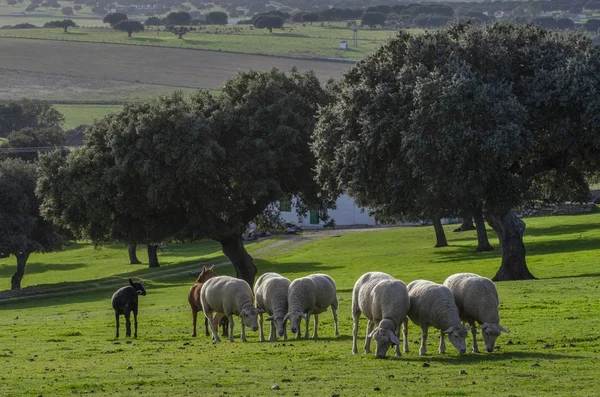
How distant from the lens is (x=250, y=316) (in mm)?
29797

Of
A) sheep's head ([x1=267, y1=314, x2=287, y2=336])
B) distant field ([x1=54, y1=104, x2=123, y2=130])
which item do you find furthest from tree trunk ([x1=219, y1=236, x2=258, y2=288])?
distant field ([x1=54, y1=104, x2=123, y2=130])

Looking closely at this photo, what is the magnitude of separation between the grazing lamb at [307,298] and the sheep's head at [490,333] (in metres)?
6.28

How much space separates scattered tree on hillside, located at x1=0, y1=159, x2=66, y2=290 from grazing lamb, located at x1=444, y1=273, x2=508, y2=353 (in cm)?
5353

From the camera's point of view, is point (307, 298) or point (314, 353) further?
point (307, 298)

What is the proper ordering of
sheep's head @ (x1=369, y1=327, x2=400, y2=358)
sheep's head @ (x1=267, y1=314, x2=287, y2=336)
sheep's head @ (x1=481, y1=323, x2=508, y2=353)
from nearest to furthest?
sheep's head @ (x1=369, y1=327, x2=400, y2=358), sheep's head @ (x1=481, y1=323, x2=508, y2=353), sheep's head @ (x1=267, y1=314, x2=287, y2=336)

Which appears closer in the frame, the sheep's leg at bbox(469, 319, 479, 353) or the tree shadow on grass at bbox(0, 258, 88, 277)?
the sheep's leg at bbox(469, 319, 479, 353)

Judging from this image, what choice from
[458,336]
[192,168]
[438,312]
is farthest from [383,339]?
[192,168]

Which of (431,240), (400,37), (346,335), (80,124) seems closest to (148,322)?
(346,335)

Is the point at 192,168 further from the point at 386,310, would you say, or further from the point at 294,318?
the point at 386,310

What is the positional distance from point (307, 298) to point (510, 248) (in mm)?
22270

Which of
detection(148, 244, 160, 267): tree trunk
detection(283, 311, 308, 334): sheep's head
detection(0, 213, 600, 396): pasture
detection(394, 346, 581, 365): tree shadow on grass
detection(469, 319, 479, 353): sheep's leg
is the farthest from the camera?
detection(148, 244, 160, 267): tree trunk

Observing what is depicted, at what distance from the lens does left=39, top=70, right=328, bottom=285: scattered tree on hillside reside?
5391 centimetres

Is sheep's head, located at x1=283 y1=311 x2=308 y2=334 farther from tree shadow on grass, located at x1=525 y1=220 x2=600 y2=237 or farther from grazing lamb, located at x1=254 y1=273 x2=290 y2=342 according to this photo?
tree shadow on grass, located at x1=525 y1=220 x2=600 y2=237

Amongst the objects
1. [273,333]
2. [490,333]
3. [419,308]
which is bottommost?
[273,333]
